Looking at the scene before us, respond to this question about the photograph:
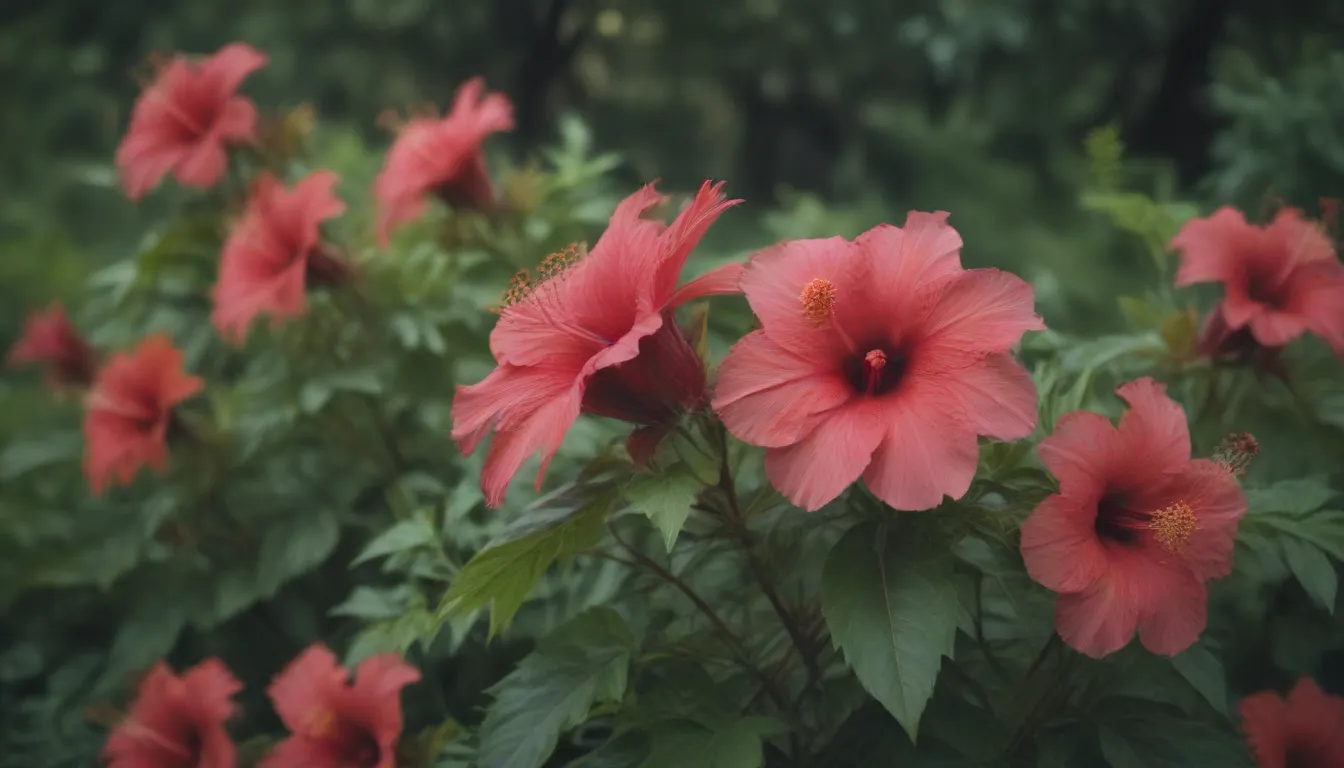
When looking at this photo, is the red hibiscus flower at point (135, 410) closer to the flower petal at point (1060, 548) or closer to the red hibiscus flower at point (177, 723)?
the red hibiscus flower at point (177, 723)

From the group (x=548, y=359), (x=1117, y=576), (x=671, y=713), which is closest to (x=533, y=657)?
(x=671, y=713)

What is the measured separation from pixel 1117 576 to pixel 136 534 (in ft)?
3.86

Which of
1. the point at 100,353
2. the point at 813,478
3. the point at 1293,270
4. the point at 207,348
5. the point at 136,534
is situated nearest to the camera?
the point at 813,478

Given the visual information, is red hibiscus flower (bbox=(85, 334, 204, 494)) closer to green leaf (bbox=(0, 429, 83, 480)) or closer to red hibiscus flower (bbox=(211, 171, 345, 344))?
red hibiscus flower (bbox=(211, 171, 345, 344))

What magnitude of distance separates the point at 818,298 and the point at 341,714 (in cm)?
60

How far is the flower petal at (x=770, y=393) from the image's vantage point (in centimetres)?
71

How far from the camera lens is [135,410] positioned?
4.20ft

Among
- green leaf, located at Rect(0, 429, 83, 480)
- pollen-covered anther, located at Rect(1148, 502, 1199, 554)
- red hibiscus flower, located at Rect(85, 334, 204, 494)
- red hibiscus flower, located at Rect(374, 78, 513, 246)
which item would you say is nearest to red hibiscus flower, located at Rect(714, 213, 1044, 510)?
pollen-covered anther, located at Rect(1148, 502, 1199, 554)

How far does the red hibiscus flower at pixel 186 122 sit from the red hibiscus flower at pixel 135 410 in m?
0.22

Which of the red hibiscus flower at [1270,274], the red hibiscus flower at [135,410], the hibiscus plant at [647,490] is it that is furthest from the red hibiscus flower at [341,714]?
the red hibiscus flower at [1270,274]

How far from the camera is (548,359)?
77 cm

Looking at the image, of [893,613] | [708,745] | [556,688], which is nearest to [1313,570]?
[893,613]

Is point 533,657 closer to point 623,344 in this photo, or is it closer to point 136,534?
point 623,344

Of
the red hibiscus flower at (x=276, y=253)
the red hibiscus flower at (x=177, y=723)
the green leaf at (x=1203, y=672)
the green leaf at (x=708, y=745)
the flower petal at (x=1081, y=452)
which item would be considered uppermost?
the flower petal at (x=1081, y=452)
